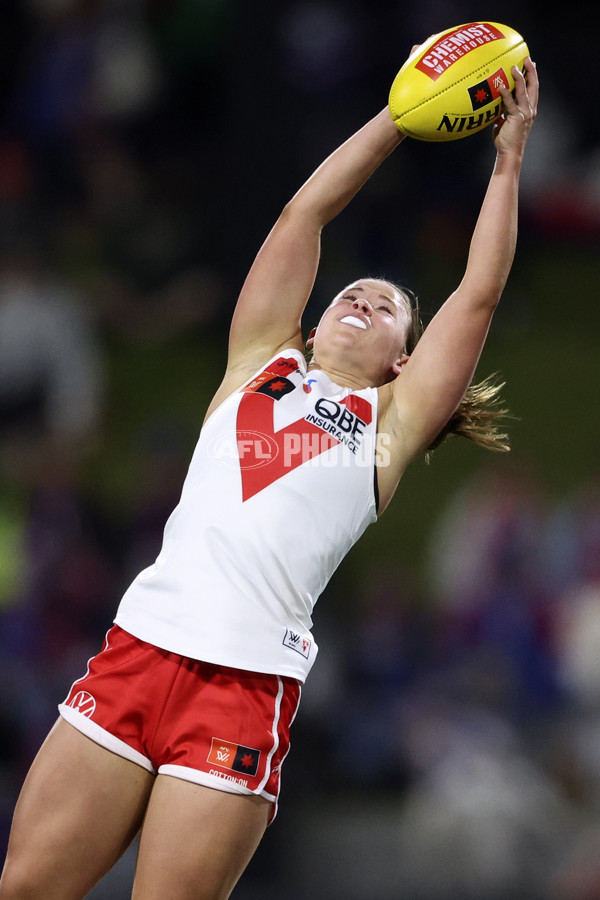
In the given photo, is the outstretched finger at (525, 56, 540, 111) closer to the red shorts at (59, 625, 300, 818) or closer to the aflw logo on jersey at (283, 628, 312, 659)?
the aflw logo on jersey at (283, 628, 312, 659)

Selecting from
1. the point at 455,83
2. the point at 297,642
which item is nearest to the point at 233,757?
the point at 297,642

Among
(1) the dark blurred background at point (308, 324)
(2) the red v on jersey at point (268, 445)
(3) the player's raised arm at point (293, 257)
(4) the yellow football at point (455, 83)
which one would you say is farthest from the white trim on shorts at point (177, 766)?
(1) the dark blurred background at point (308, 324)

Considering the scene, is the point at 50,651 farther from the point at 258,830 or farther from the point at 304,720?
the point at 258,830

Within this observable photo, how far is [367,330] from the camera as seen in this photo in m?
3.19

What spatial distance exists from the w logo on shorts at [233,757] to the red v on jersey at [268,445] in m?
0.61

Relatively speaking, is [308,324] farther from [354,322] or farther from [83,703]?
[83,703]

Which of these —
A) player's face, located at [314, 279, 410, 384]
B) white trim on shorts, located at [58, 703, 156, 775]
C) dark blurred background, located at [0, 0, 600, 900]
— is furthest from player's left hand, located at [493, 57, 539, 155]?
dark blurred background, located at [0, 0, 600, 900]

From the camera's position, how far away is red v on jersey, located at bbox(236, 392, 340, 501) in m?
2.79

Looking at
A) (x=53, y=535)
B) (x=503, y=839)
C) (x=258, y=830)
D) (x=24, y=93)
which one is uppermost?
(x=24, y=93)

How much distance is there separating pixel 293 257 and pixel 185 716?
53.2 inches

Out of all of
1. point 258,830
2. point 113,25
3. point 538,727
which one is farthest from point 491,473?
point 258,830

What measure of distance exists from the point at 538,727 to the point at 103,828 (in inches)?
144

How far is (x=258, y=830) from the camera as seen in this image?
260 cm

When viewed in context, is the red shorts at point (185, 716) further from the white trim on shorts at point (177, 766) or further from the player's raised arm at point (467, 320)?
the player's raised arm at point (467, 320)
